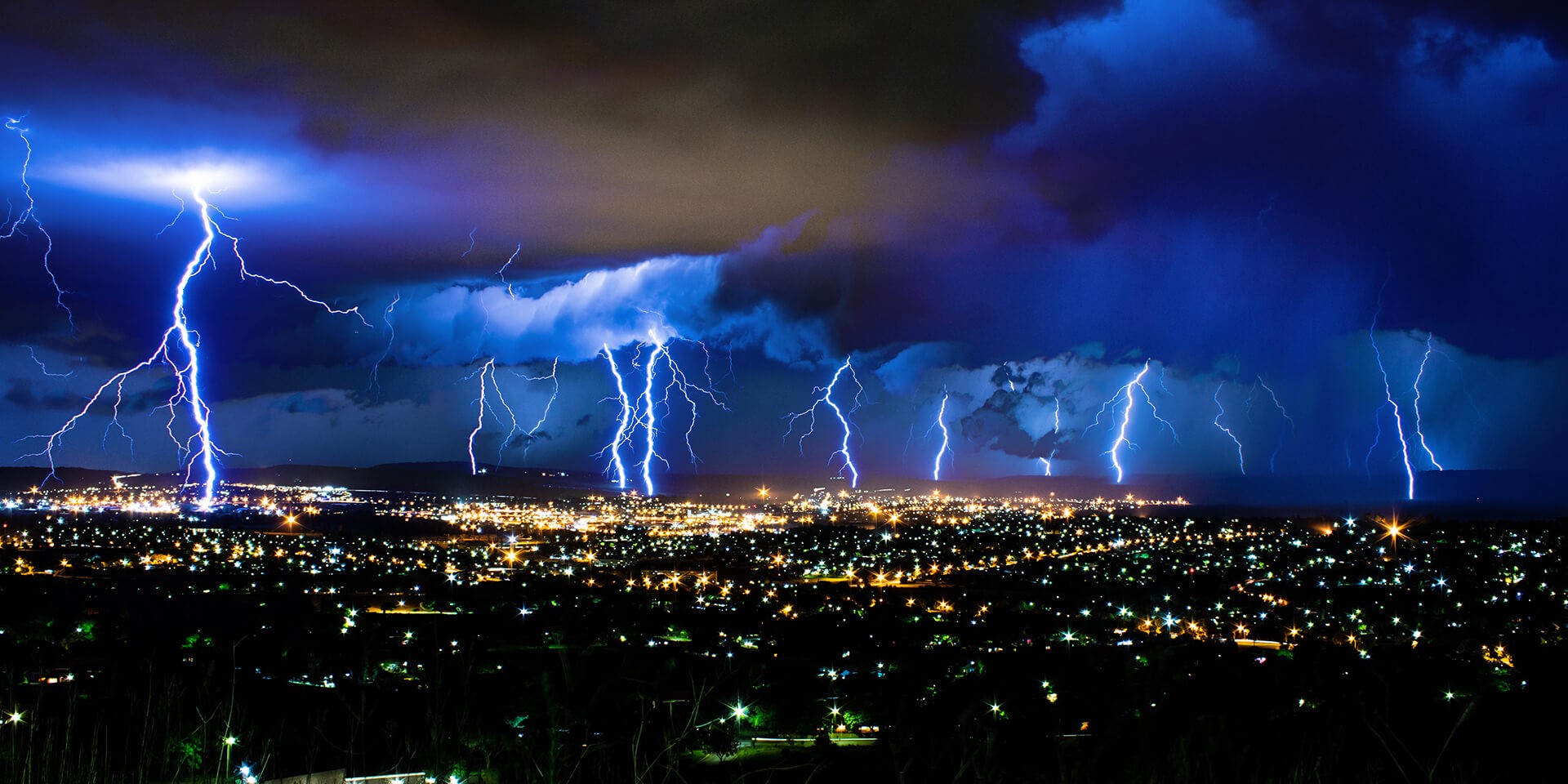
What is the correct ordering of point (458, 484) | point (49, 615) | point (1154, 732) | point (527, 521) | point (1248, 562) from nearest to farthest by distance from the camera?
point (1154, 732) → point (49, 615) → point (1248, 562) → point (527, 521) → point (458, 484)

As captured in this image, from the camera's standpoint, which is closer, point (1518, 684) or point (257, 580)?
point (1518, 684)

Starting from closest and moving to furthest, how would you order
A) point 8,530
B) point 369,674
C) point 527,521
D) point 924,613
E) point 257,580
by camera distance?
1. point 369,674
2. point 924,613
3. point 257,580
4. point 8,530
5. point 527,521

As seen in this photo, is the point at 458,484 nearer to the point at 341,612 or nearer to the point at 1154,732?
the point at 341,612

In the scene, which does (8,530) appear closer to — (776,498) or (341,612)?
(341,612)

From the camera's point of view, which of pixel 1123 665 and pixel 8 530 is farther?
pixel 8 530

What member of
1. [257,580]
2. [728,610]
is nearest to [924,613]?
[728,610]

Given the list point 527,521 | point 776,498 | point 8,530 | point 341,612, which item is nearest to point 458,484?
point 776,498

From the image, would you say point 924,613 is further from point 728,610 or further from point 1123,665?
point 1123,665

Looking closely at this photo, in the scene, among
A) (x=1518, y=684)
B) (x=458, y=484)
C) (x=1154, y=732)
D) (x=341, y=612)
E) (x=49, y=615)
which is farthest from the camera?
(x=458, y=484)

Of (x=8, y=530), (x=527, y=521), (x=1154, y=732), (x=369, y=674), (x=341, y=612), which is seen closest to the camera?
(x=1154, y=732)
